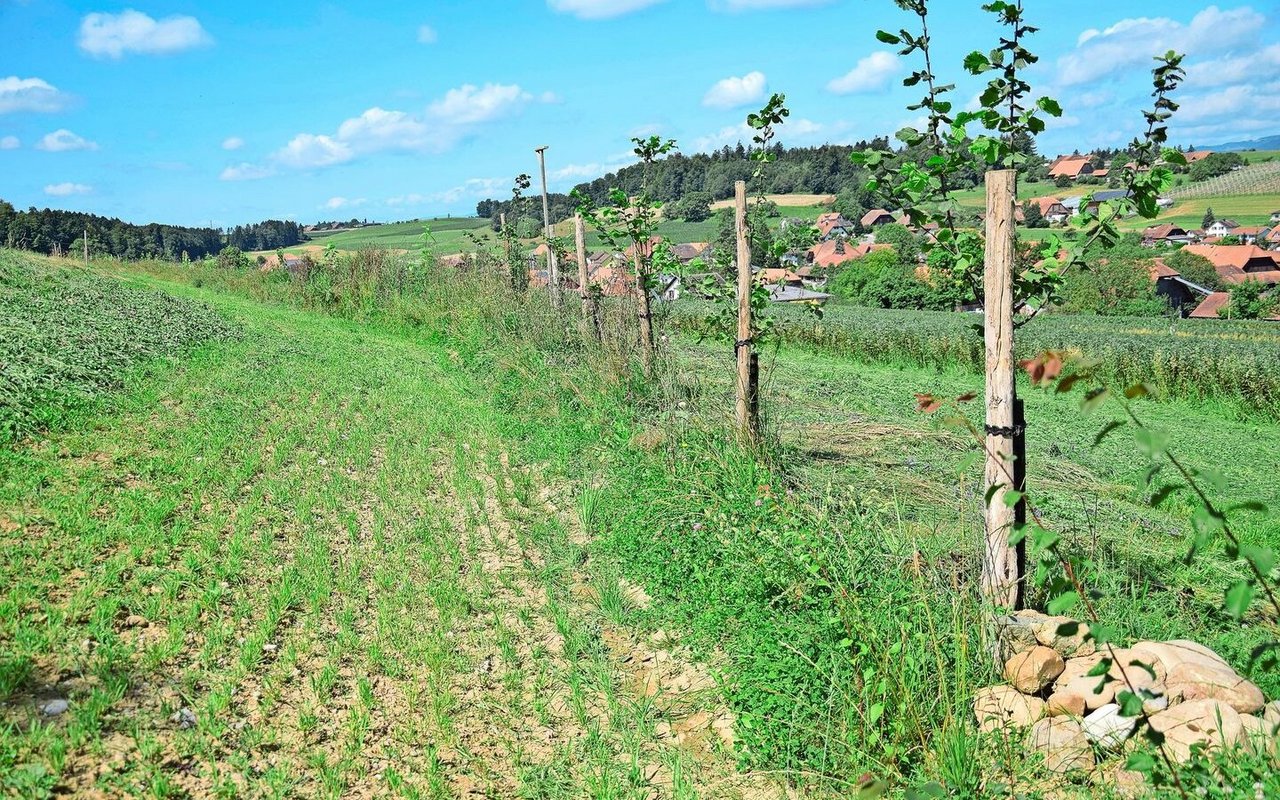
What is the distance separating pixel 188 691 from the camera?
→ 12.3 ft

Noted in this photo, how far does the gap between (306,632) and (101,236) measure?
1950 inches

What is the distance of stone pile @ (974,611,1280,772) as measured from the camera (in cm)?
299

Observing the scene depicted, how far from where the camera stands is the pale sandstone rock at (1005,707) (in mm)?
3254

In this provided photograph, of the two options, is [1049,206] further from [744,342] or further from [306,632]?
[306,632]

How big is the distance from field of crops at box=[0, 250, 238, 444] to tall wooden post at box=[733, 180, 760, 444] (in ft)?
19.9

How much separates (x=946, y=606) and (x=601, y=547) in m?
2.81

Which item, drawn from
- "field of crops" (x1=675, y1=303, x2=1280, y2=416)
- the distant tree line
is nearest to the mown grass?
"field of crops" (x1=675, y1=303, x2=1280, y2=416)

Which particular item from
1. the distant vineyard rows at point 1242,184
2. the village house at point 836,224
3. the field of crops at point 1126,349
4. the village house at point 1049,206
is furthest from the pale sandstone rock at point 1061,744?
the distant vineyard rows at point 1242,184

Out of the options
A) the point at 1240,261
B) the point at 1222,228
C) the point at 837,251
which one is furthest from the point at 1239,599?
the point at 1222,228

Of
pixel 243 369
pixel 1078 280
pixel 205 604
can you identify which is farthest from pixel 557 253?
pixel 1078 280

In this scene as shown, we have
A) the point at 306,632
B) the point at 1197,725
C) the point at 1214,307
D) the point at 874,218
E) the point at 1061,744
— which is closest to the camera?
the point at 1197,725

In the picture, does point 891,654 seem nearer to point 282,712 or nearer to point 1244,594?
point 1244,594

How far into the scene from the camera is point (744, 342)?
6.60 m

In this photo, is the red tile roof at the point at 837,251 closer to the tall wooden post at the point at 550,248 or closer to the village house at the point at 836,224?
the village house at the point at 836,224
